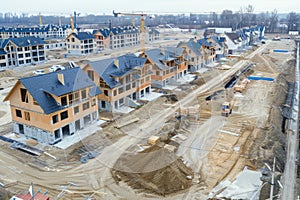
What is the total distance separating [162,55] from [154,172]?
943 inches

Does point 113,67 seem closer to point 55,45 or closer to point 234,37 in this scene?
point 234,37

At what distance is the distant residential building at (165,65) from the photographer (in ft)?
121

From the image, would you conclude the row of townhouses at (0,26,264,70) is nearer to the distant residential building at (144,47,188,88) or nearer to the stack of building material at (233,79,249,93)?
the distant residential building at (144,47,188,88)

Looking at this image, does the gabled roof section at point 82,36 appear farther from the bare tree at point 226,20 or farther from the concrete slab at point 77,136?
the bare tree at point 226,20

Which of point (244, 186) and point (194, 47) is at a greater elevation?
point (194, 47)

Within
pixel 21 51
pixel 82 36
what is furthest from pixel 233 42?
pixel 21 51

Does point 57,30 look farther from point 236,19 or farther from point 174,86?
point 236,19

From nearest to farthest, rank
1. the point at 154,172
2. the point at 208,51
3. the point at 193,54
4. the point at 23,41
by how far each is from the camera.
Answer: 1. the point at 154,172
2. the point at 193,54
3. the point at 23,41
4. the point at 208,51

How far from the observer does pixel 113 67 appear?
29156mm

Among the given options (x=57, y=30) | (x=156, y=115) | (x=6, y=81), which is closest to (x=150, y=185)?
(x=156, y=115)

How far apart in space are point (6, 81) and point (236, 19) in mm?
129916

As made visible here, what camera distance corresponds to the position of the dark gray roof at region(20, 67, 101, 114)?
20.8 meters

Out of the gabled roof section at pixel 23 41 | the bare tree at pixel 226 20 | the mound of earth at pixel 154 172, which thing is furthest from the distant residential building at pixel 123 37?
the bare tree at pixel 226 20

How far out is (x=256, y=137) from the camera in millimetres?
23578
